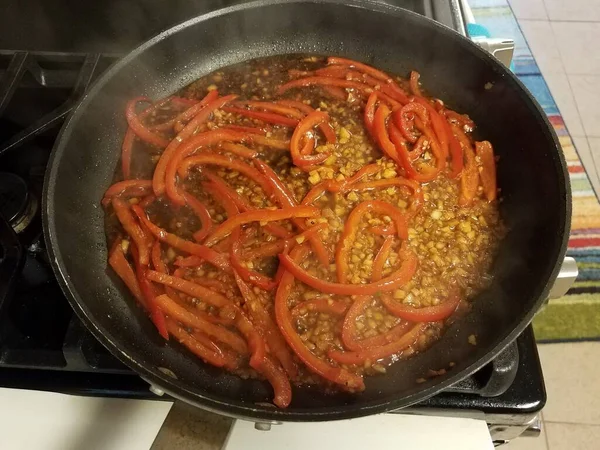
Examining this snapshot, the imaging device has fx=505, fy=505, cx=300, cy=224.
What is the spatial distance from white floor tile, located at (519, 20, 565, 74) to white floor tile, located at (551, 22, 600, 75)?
5 cm

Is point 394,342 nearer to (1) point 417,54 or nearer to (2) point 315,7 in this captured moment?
(1) point 417,54

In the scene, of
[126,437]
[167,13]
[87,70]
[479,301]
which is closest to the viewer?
[126,437]

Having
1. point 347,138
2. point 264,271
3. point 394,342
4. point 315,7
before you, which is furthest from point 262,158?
point 394,342

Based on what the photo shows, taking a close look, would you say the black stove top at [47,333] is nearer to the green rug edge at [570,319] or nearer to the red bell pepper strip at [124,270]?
the red bell pepper strip at [124,270]

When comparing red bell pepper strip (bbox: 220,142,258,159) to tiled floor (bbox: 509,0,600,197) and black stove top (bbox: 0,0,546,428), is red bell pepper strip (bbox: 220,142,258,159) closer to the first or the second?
black stove top (bbox: 0,0,546,428)

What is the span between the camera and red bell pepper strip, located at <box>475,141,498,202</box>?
167cm

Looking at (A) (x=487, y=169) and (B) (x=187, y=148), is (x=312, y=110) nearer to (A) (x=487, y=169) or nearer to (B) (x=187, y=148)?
(B) (x=187, y=148)

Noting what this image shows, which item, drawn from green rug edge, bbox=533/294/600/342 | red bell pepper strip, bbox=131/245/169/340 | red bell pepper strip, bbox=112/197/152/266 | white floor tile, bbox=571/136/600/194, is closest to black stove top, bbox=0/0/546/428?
red bell pepper strip, bbox=131/245/169/340

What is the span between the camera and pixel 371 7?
5.97ft

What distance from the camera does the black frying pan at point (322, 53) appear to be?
1.22m

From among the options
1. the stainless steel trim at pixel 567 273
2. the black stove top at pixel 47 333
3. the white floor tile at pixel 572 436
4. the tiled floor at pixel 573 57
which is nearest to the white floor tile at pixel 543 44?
the tiled floor at pixel 573 57

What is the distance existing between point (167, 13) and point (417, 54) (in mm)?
1019

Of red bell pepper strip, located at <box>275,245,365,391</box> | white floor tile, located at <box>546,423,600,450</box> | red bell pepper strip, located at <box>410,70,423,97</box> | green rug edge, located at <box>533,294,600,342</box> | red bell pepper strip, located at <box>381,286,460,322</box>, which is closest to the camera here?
red bell pepper strip, located at <box>275,245,365,391</box>

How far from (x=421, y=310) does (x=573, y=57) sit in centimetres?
349
